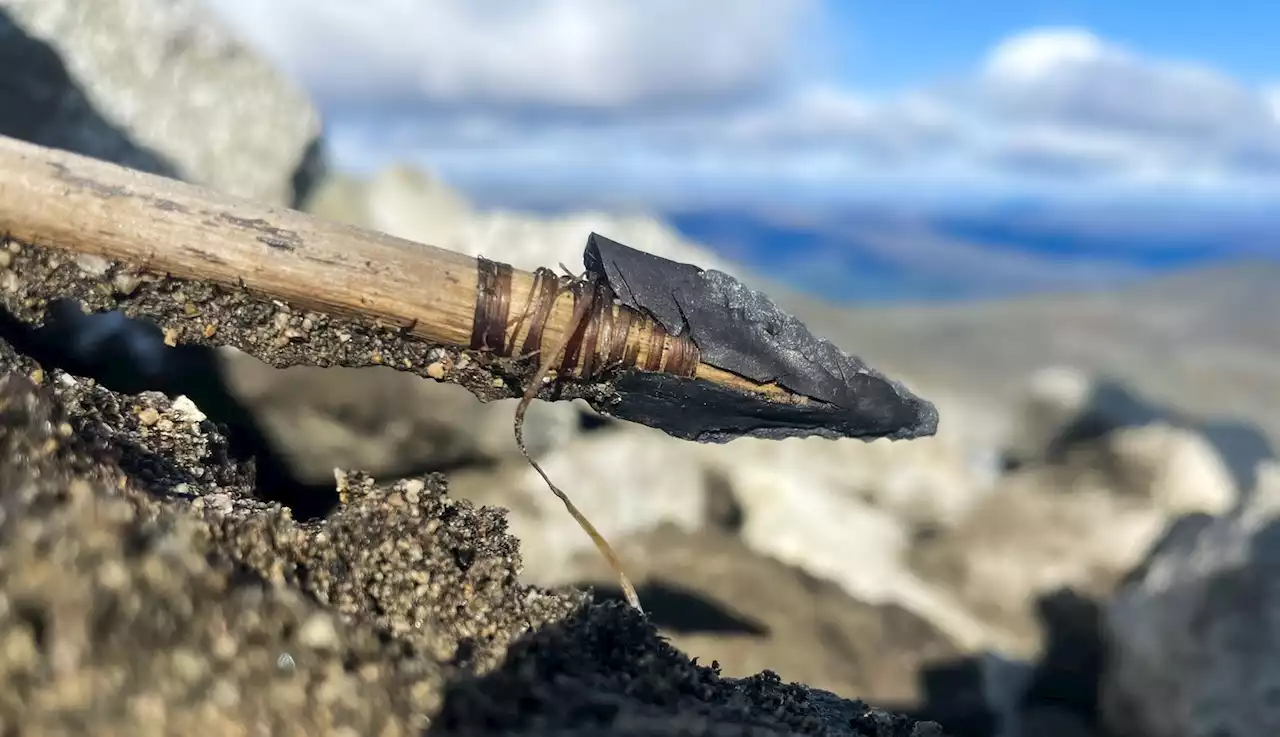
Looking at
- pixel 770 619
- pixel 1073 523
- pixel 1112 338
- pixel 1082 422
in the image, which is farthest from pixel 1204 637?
pixel 1112 338

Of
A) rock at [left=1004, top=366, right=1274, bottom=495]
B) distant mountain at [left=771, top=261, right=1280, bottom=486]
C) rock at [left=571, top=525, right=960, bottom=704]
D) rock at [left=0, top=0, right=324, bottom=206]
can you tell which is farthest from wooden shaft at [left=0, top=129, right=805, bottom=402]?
distant mountain at [left=771, top=261, right=1280, bottom=486]

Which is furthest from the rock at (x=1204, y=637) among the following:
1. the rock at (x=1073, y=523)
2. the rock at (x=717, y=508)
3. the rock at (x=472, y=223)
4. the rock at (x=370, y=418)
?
the rock at (x=370, y=418)

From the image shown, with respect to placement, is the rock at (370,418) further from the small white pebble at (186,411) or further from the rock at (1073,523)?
the rock at (1073,523)

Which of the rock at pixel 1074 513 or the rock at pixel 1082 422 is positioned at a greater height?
the rock at pixel 1082 422

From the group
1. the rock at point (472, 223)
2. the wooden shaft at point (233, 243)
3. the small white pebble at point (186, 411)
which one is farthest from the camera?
the rock at point (472, 223)

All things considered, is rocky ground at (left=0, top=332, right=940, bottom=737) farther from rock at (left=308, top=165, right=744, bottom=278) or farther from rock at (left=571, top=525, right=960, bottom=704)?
rock at (left=308, top=165, right=744, bottom=278)

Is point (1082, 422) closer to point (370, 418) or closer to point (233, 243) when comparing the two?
point (370, 418)
